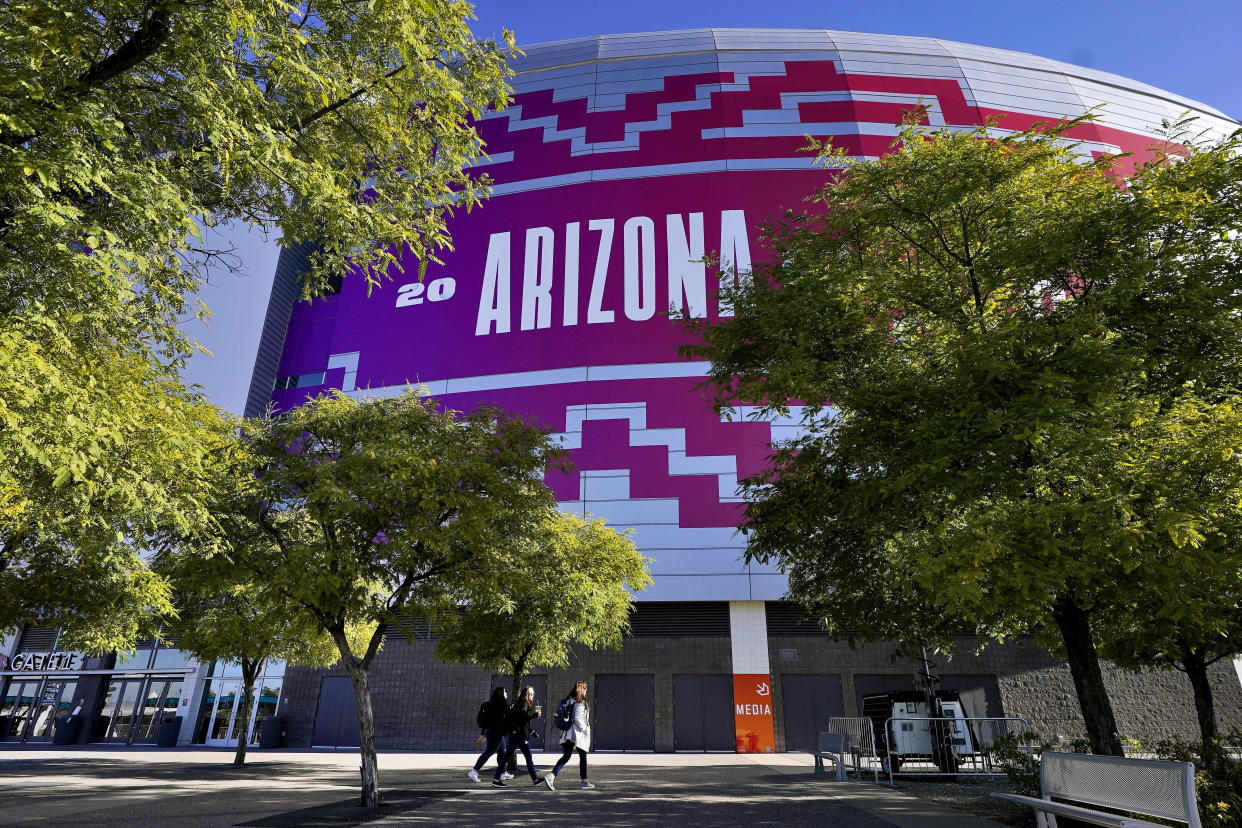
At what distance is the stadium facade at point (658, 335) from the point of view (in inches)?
922

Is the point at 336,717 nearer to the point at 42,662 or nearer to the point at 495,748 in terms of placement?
the point at 42,662

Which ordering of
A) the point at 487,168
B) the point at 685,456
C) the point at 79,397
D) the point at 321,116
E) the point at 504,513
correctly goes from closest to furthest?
the point at 79,397
the point at 321,116
the point at 504,513
the point at 685,456
the point at 487,168

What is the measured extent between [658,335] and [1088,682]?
64.9 feet

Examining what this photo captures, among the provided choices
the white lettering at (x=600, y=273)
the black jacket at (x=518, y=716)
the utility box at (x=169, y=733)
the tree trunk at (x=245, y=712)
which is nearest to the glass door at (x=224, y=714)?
the utility box at (x=169, y=733)

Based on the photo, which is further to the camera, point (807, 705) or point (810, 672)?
point (810, 672)

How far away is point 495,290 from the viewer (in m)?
28.6

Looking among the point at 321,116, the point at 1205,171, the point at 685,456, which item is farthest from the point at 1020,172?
the point at 685,456

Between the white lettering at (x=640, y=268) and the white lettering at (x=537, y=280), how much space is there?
3375 mm

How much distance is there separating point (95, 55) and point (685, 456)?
2117cm

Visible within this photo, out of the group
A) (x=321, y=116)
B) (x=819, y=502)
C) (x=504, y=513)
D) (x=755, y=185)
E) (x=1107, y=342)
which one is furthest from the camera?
(x=755, y=185)

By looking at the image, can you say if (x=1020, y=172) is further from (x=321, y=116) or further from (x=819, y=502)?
(x=321, y=116)

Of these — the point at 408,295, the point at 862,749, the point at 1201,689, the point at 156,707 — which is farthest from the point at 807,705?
the point at 156,707

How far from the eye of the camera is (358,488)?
9008 mm

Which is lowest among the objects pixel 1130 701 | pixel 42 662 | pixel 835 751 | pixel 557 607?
pixel 835 751
